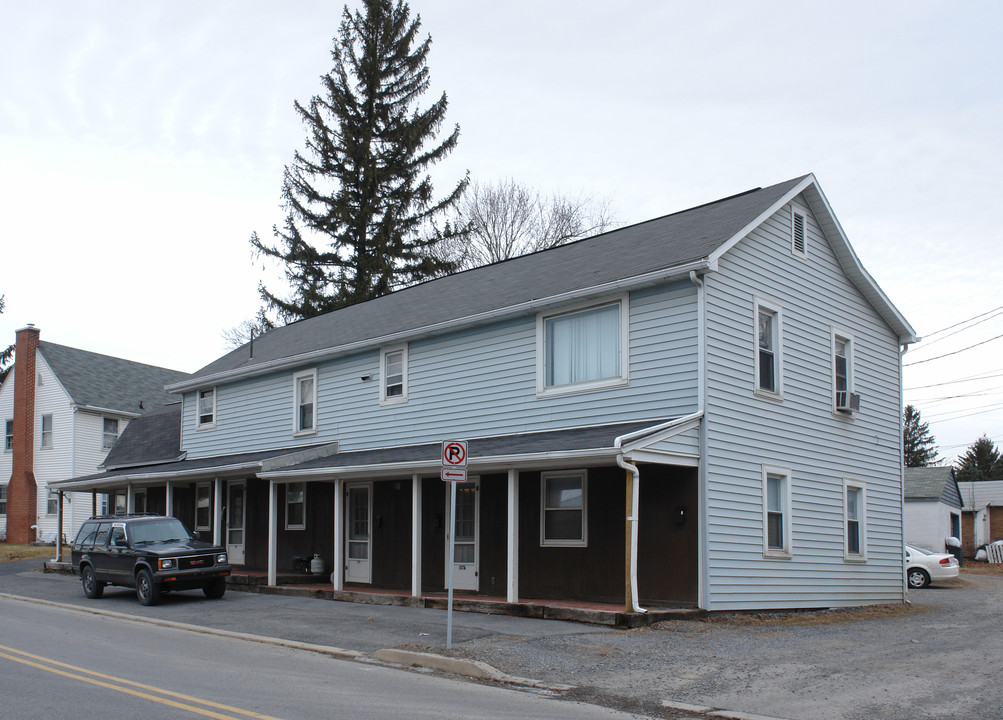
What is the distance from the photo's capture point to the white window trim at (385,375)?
70.6 feet

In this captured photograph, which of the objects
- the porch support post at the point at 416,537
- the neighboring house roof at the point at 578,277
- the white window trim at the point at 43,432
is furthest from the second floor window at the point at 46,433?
the porch support post at the point at 416,537

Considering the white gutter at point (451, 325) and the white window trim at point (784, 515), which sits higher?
the white gutter at point (451, 325)

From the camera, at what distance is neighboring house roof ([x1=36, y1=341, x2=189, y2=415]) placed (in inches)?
1645

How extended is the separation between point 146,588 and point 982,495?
4521cm

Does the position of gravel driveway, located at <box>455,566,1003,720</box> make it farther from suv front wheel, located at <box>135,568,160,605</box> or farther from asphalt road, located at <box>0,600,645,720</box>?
suv front wheel, located at <box>135,568,160,605</box>

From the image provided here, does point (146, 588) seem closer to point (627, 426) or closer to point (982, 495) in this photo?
point (627, 426)

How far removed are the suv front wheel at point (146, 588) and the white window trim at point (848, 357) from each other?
46.0 ft

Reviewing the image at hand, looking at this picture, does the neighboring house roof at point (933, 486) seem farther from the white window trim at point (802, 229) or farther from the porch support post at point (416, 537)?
the porch support post at point (416, 537)

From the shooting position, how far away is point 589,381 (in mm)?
17438

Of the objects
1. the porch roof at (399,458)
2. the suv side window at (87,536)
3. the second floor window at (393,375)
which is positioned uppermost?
Answer: the second floor window at (393,375)

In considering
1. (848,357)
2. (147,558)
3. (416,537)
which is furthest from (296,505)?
(848,357)

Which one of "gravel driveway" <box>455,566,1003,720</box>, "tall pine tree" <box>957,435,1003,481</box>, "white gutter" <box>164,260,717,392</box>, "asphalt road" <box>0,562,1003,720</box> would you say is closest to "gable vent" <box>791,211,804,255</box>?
"white gutter" <box>164,260,717,392</box>

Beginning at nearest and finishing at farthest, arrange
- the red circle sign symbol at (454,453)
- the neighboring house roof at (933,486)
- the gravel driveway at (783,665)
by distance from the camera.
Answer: the gravel driveway at (783,665) → the red circle sign symbol at (454,453) → the neighboring house roof at (933,486)

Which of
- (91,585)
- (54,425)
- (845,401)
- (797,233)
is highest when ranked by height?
(797,233)
